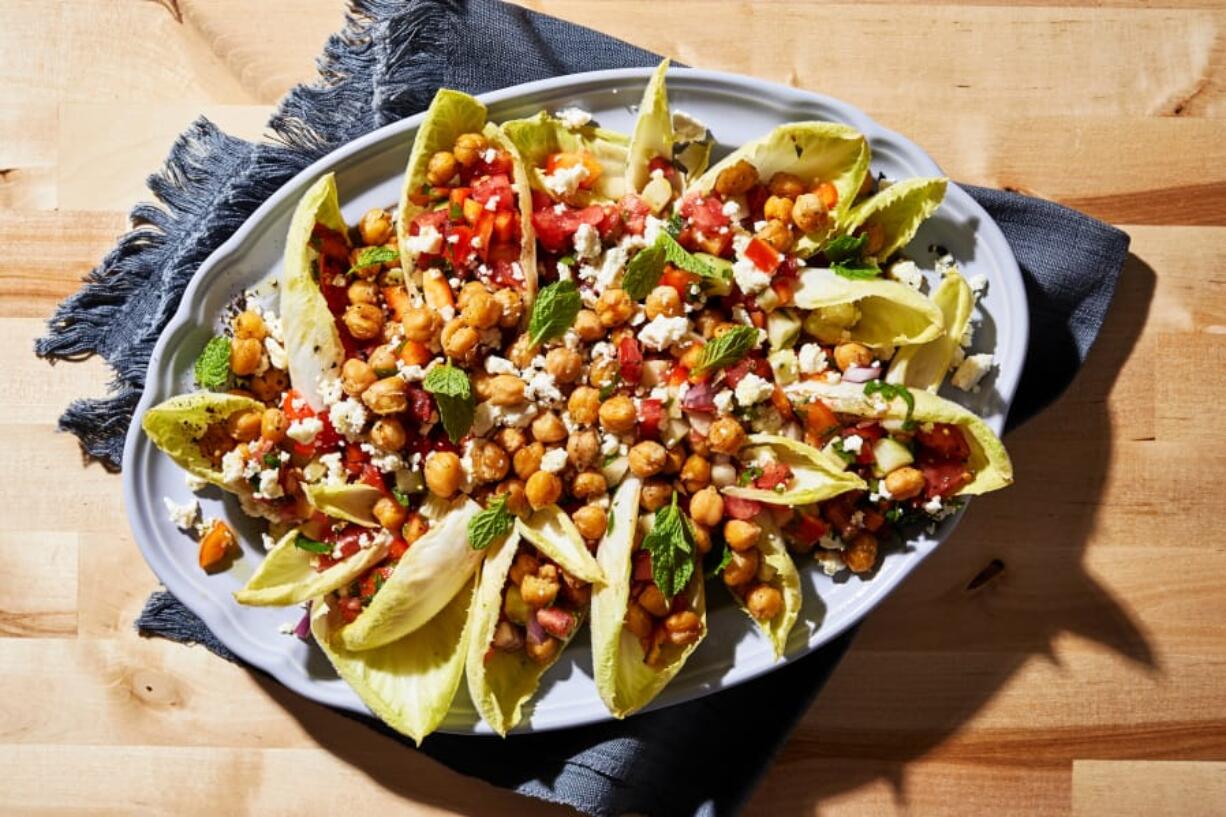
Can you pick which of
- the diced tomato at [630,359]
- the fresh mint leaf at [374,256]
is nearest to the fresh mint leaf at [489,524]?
the diced tomato at [630,359]

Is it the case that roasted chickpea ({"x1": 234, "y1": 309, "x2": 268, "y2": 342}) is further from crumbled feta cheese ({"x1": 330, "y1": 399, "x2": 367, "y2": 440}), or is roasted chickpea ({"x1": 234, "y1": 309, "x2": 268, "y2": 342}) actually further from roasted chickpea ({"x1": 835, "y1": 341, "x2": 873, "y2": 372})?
roasted chickpea ({"x1": 835, "y1": 341, "x2": 873, "y2": 372})

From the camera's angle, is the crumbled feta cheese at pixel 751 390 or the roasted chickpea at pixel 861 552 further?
the roasted chickpea at pixel 861 552

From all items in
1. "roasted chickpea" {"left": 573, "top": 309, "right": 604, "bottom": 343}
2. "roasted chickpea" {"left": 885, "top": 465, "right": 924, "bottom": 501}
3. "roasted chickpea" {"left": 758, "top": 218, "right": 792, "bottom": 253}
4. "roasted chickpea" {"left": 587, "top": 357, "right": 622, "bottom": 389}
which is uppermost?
"roasted chickpea" {"left": 758, "top": 218, "right": 792, "bottom": 253}

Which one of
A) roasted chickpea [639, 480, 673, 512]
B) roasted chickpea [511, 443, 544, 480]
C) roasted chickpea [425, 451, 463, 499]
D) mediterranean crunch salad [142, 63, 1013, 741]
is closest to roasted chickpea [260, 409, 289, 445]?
mediterranean crunch salad [142, 63, 1013, 741]

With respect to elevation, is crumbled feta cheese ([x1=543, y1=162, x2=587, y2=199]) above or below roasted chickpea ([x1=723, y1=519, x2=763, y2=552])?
above

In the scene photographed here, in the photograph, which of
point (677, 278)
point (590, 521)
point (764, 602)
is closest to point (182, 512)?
point (590, 521)

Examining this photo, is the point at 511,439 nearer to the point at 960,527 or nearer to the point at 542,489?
the point at 542,489

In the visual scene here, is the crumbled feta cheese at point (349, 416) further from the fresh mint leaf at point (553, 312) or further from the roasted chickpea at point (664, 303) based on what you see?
the roasted chickpea at point (664, 303)

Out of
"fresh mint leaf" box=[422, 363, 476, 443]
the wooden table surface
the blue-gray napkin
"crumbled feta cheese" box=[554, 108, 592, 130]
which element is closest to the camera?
"fresh mint leaf" box=[422, 363, 476, 443]
